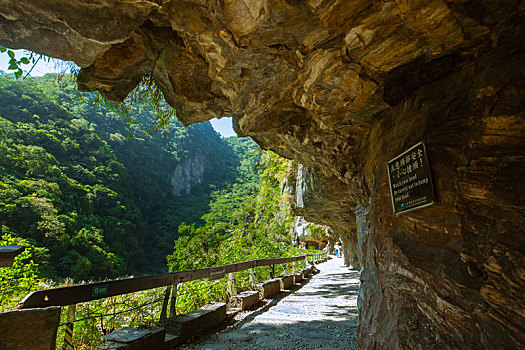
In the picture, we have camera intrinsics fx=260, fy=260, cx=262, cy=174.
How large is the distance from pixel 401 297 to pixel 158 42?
4.45 m

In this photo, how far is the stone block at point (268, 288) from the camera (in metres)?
5.90

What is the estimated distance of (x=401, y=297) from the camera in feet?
7.98

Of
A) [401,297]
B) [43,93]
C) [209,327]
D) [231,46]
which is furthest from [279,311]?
[43,93]

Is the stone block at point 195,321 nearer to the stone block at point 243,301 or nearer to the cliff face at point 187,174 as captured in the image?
the stone block at point 243,301

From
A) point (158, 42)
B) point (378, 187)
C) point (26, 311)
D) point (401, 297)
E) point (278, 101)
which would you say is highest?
point (158, 42)

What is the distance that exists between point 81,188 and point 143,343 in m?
42.4

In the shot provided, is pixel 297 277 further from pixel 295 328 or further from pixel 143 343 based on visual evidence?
pixel 143 343

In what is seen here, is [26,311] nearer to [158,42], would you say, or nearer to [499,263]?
[499,263]

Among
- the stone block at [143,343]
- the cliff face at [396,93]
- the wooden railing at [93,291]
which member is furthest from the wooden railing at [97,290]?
the cliff face at [396,93]

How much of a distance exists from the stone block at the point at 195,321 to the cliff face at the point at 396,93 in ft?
7.00

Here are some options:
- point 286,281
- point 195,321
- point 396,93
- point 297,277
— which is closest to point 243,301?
point 195,321

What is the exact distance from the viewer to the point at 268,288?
6125mm

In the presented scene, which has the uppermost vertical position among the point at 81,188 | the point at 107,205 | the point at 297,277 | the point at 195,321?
the point at 81,188

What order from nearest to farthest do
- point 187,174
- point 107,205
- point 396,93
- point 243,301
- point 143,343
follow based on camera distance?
point 143,343
point 396,93
point 243,301
point 107,205
point 187,174
